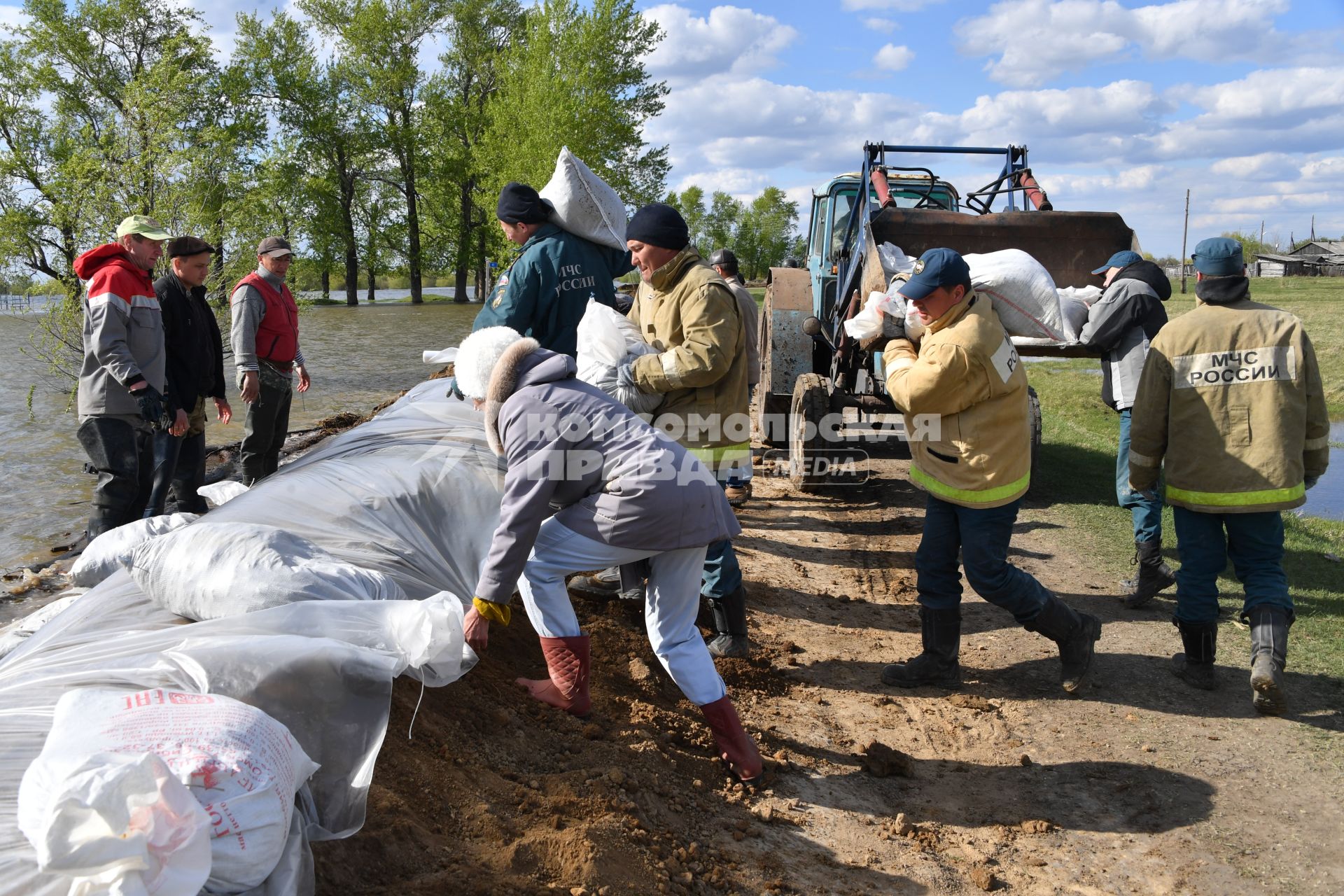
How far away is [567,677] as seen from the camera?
10.5ft

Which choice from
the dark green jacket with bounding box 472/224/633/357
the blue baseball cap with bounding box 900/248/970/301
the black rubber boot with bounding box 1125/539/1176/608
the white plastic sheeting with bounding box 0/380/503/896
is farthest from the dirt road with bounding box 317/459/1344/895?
the blue baseball cap with bounding box 900/248/970/301

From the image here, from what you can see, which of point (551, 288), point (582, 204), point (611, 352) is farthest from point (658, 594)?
point (582, 204)

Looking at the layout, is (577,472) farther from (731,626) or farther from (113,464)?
(113,464)

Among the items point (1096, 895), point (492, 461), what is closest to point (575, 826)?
point (1096, 895)

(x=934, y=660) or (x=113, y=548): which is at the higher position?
(x=113, y=548)

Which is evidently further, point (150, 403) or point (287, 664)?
point (150, 403)

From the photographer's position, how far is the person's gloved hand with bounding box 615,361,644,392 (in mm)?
4055

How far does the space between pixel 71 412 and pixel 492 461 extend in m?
11.0

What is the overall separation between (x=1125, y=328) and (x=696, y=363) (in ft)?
8.68

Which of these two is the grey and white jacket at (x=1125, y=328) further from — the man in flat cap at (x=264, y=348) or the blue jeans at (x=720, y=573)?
the man in flat cap at (x=264, y=348)

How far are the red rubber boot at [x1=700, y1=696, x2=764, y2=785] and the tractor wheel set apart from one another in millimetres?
4291

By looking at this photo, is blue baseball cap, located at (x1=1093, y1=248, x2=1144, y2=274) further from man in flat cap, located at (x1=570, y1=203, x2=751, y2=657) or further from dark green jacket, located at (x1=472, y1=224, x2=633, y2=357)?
dark green jacket, located at (x1=472, y1=224, x2=633, y2=357)

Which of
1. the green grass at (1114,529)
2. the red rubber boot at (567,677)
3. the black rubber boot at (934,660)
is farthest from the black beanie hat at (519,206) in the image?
the green grass at (1114,529)

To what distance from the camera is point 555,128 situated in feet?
77.7
